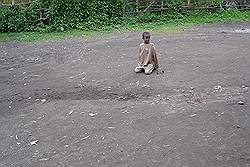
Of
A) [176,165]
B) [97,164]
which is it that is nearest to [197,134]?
[176,165]

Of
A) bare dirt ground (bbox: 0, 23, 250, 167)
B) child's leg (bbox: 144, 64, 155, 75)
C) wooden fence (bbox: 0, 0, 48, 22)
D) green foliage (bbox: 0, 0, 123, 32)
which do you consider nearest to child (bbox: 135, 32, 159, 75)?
child's leg (bbox: 144, 64, 155, 75)

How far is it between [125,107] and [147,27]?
346 inches

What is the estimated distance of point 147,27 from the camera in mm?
16344

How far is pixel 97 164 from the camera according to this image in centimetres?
590

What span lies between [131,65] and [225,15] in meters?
8.42

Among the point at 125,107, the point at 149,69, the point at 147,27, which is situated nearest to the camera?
the point at 125,107

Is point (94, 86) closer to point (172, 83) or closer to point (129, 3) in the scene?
point (172, 83)

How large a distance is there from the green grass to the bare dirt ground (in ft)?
→ 7.49

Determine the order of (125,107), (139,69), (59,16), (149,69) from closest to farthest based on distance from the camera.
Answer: (125,107) < (149,69) < (139,69) < (59,16)

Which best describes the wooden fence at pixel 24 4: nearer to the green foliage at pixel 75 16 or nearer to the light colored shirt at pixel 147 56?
the green foliage at pixel 75 16

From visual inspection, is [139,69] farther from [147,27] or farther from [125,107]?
[147,27]

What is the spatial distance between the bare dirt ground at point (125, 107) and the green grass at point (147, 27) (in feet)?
7.49

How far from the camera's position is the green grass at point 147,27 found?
15359 mm

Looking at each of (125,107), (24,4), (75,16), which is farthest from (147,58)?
(24,4)
